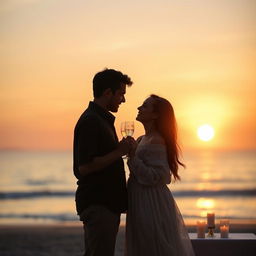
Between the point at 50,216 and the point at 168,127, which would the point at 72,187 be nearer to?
the point at 50,216

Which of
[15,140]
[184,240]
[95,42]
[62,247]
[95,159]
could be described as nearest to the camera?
[95,159]

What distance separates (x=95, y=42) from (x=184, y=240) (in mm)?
13064

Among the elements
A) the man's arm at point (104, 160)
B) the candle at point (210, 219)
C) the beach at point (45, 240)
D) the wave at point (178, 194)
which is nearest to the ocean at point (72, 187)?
the wave at point (178, 194)

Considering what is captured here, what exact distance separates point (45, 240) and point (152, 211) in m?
4.99

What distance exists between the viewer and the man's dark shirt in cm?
412

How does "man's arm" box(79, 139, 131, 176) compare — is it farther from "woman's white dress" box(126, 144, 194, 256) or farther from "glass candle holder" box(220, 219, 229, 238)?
"glass candle holder" box(220, 219, 229, 238)

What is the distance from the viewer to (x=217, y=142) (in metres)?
45.9

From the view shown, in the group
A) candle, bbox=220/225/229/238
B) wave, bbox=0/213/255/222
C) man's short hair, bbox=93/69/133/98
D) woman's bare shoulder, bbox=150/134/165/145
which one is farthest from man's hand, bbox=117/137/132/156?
wave, bbox=0/213/255/222

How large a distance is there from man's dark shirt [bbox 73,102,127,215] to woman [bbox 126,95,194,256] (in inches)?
12.1

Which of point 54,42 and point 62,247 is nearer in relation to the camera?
point 62,247

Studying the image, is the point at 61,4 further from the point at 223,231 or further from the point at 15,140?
the point at 15,140

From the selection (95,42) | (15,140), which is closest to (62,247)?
(95,42)

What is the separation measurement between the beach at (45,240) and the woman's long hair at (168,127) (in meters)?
3.35

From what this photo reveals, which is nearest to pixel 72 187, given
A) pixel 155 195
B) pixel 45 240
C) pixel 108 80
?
pixel 45 240
